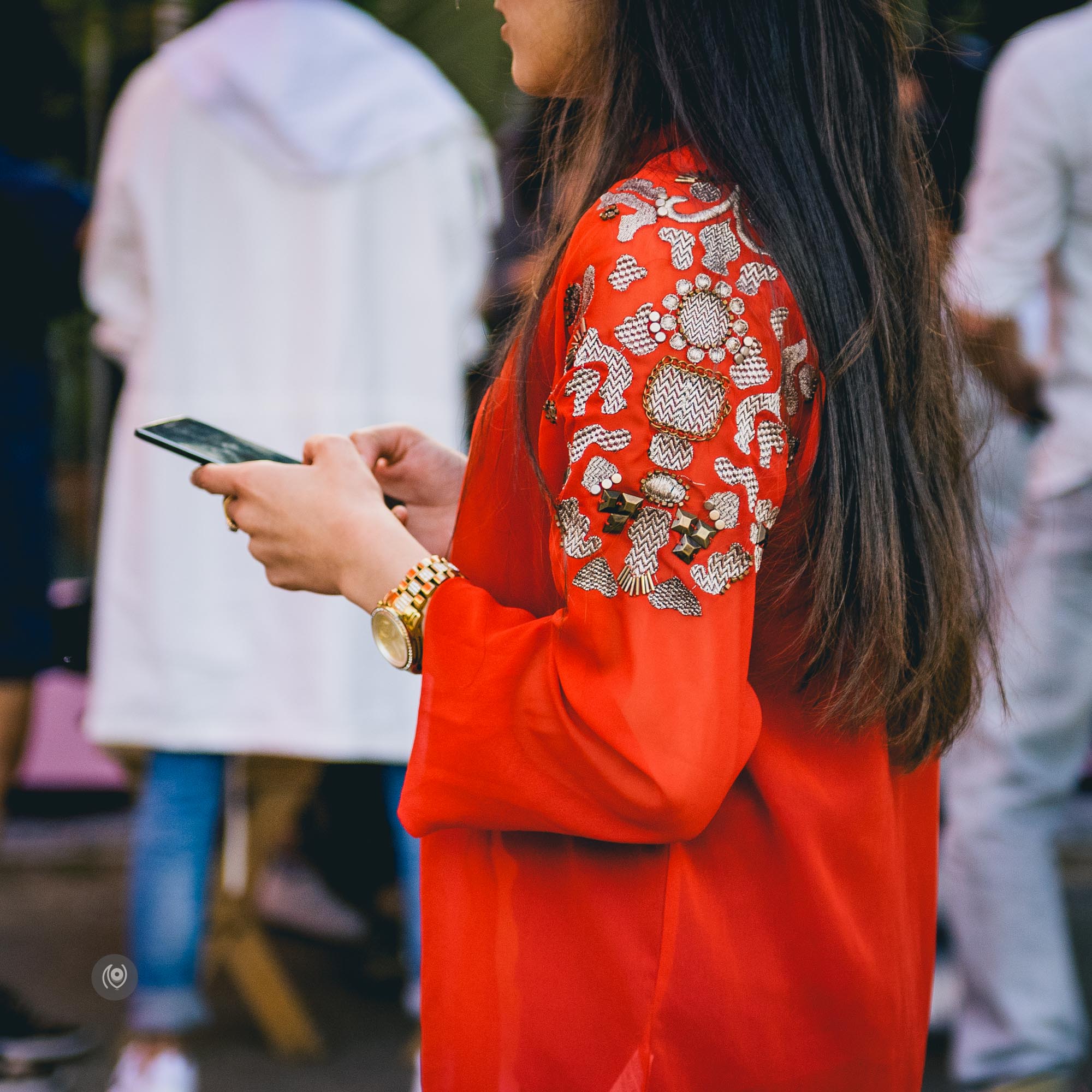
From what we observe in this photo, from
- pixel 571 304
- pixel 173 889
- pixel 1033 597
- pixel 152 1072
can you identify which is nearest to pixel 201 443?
pixel 571 304

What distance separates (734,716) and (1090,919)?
2.99 meters

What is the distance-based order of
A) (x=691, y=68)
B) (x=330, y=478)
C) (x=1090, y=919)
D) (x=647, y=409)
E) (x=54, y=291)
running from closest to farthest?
(x=647, y=409), (x=691, y=68), (x=330, y=478), (x=54, y=291), (x=1090, y=919)

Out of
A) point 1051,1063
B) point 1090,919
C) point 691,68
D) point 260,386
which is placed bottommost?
point 1090,919

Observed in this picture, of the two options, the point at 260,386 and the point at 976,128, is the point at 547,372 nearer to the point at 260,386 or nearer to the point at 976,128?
the point at 260,386

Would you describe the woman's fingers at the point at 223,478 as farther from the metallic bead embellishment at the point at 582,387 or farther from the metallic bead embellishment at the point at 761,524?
the metallic bead embellishment at the point at 761,524

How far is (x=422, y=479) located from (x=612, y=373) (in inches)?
19.0

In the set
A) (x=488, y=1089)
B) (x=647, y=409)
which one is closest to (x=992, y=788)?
(x=488, y=1089)

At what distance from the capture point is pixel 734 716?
893mm

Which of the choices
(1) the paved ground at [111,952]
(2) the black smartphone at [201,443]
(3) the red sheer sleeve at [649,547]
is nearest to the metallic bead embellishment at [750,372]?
(3) the red sheer sleeve at [649,547]

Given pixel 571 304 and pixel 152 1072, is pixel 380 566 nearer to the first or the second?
pixel 571 304

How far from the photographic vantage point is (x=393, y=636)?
3.27 feet

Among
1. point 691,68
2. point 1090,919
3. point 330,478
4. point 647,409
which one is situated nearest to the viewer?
point 647,409

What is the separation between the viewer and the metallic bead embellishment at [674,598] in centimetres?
86

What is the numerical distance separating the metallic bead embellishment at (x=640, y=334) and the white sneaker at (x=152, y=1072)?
1.94 meters
